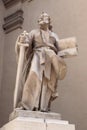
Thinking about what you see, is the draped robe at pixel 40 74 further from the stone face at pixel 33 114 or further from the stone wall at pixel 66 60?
the stone wall at pixel 66 60

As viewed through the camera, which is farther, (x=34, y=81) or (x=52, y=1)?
(x=52, y=1)

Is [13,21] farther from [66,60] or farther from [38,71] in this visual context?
[38,71]

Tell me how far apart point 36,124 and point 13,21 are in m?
4.74

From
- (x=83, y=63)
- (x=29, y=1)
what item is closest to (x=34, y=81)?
(x=83, y=63)

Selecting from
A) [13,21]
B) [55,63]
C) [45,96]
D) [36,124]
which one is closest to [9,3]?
[13,21]

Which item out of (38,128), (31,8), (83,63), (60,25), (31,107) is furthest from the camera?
(31,8)

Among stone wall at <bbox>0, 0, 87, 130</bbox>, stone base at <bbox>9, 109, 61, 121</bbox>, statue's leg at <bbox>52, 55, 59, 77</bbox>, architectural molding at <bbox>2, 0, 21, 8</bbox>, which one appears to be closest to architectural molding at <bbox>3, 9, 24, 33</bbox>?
stone wall at <bbox>0, 0, 87, 130</bbox>

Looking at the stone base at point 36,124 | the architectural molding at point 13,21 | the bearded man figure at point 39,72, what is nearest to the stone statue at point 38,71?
the bearded man figure at point 39,72

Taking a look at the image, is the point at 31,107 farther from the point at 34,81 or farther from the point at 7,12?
the point at 7,12

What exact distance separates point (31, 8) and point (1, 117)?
265cm

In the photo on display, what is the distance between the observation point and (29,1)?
26.7 feet

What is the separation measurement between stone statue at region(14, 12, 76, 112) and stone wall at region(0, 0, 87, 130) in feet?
6.00

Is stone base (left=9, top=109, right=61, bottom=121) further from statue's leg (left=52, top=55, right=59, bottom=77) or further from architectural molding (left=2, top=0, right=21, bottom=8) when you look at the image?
architectural molding (left=2, top=0, right=21, bottom=8)

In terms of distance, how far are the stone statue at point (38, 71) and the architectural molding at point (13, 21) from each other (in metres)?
3.60
